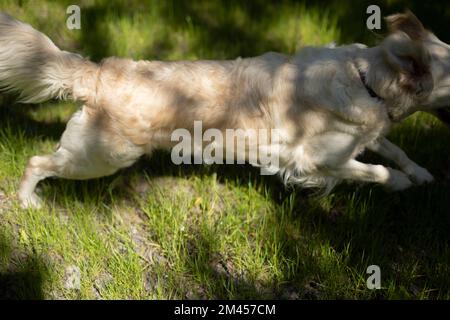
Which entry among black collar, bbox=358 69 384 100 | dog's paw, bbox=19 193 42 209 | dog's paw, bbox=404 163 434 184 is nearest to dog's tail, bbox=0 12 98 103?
dog's paw, bbox=19 193 42 209

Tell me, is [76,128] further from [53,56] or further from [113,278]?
[113,278]

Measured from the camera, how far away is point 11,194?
12.4ft

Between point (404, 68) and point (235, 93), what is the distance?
40.1 inches

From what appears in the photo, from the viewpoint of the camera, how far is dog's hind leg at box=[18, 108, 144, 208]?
322cm

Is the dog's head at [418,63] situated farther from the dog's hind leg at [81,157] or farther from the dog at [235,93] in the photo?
the dog's hind leg at [81,157]

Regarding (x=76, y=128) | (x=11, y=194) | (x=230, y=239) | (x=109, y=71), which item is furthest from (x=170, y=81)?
(x=11, y=194)

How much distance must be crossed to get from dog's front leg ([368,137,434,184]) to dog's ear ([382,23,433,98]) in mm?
811

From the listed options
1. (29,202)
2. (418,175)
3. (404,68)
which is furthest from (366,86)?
(29,202)

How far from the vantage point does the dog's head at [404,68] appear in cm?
294

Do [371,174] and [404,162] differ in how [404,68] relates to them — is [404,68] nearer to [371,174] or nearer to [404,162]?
[371,174]

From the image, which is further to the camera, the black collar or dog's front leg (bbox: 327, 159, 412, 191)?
dog's front leg (bbox: 327, 159, 412, 191)

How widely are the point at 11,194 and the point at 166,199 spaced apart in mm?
1134

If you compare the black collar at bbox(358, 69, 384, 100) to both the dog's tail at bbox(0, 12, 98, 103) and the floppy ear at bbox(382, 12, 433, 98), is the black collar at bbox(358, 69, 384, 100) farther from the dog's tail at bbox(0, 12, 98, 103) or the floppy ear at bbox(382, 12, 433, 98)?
the dog's tail at bbox(0, 12, 98, 103)

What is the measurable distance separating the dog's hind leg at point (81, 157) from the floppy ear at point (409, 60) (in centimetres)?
164
